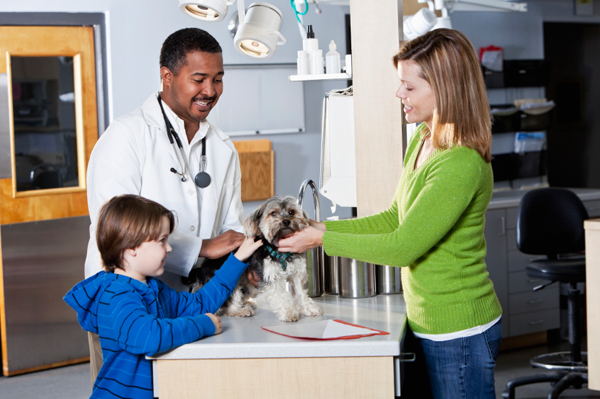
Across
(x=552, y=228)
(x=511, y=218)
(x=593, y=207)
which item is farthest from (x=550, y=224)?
(x=593, y=207)

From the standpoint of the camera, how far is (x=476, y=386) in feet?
5.29

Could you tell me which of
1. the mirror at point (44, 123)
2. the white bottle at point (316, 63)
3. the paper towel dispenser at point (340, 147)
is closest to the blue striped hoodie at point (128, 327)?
the paper towel dispenser at point (340, 147)

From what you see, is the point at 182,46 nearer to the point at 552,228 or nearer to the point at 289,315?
the point at 289,315

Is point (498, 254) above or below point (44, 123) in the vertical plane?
below

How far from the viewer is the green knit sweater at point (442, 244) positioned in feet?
5.10

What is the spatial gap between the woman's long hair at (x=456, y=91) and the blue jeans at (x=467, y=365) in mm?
467

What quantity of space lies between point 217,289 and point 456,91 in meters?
0.84

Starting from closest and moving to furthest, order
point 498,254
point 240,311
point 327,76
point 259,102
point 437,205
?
1. point 437,205
2. point 240,311
3. point 327,76
4. point 498,254
5. point 259,102

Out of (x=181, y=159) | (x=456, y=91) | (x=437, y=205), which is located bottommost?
(x=437, y=205)

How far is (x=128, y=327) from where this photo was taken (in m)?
1.55

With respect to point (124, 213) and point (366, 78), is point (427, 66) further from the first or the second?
point (124, 213)

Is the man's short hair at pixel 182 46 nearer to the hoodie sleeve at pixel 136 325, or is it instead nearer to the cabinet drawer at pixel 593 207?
the hoodie sleeve at pixel 136 325

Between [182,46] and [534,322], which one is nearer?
[182,46]

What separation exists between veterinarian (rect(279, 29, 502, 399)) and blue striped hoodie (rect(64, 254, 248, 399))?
1.55 ft
